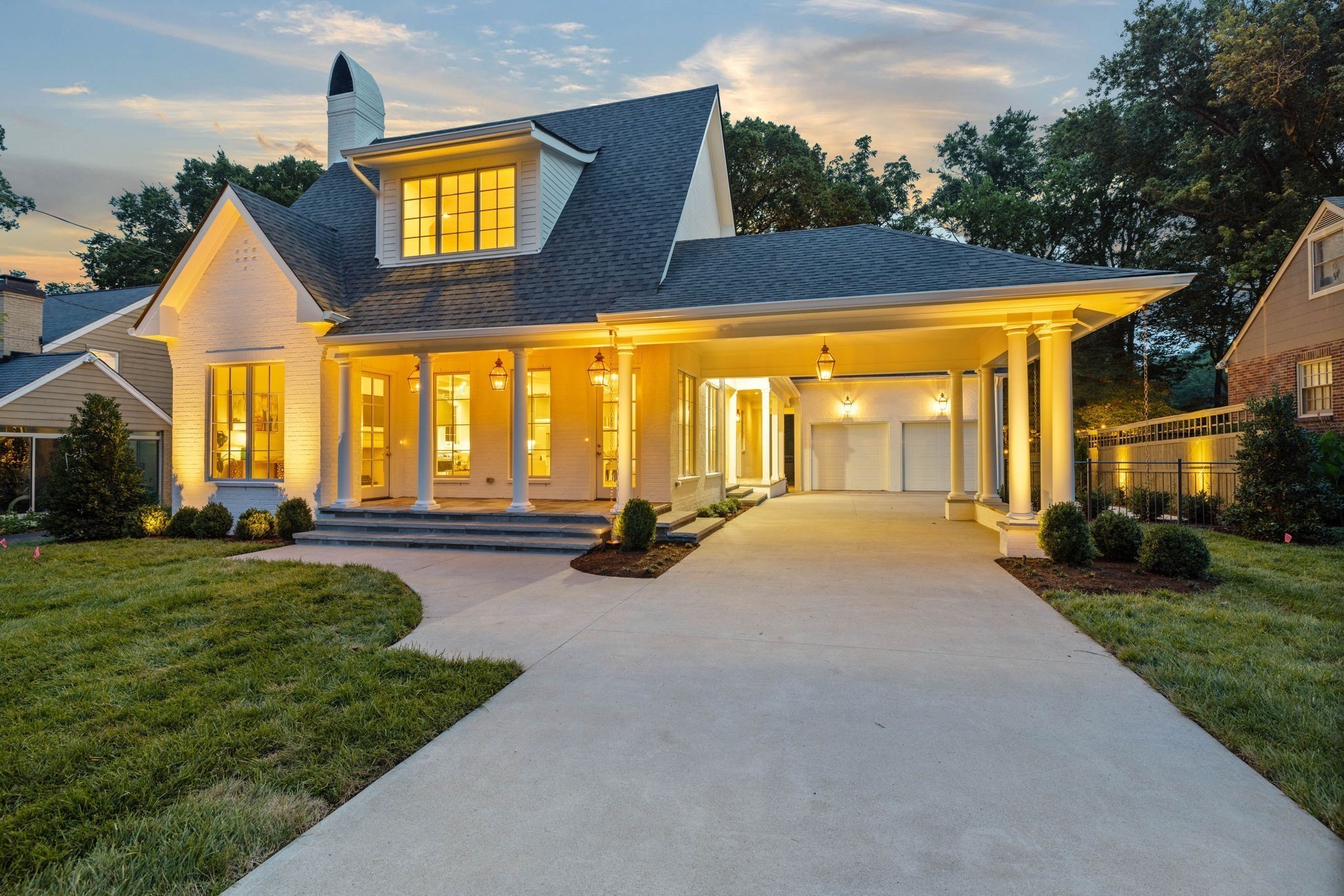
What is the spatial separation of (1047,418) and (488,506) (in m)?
8.05

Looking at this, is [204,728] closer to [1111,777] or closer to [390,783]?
[390,783]

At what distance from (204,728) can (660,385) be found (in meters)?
7.87

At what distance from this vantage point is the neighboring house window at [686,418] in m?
10.8

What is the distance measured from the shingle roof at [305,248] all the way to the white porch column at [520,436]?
3279mm

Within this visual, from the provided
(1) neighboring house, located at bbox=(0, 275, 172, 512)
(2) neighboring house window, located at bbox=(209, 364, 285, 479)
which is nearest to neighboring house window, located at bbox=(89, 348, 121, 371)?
(1) neighboring house, located at bbox=(0, 275, 172, 512)

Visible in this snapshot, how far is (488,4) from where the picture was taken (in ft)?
36.1

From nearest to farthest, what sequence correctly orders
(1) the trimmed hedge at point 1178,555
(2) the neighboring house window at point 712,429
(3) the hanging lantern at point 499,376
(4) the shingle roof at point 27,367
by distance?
(1) the trimmed hedge at point 1178,555
(3) the hanging lantern at point 499,376
(4) the shingle roof at point 27,367
(2) the neighboring house window at point 712,429

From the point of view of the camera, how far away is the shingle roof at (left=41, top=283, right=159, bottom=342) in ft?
48.7

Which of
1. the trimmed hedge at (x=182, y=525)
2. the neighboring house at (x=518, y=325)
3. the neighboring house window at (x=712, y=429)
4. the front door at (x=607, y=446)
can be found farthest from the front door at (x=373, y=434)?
the neighboring house window at (x=712, y=429)

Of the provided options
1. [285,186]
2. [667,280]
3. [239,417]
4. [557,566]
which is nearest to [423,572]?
[557,566]

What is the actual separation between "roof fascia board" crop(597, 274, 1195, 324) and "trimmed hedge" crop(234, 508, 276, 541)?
5.99 m

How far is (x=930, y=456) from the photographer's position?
1914 centimetres

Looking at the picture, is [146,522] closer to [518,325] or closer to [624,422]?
[518,325]

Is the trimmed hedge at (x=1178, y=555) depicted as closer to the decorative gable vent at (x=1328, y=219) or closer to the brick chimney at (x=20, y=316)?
the decorative gable vent at (x=1328, y=219)
